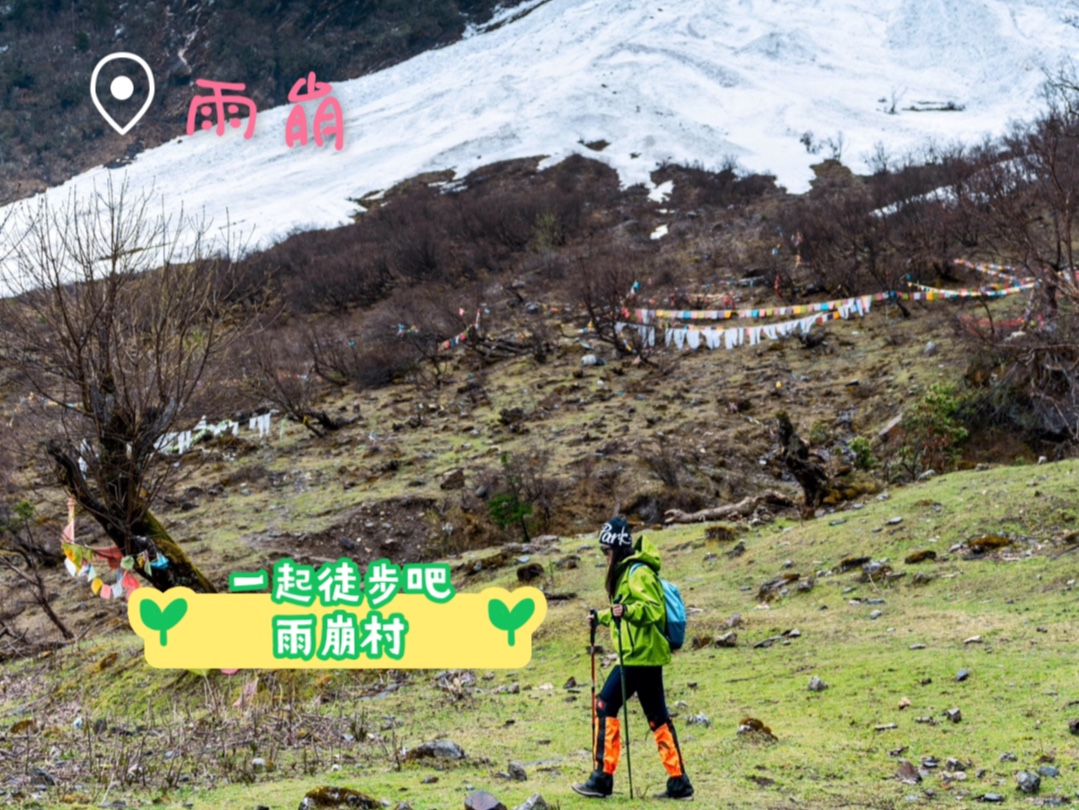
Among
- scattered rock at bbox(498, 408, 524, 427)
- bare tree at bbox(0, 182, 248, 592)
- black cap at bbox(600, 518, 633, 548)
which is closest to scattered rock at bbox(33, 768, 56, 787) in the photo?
black cap at bbox(600, 518, 633, 548)

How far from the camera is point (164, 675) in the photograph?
9.90 metres

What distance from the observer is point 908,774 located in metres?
5.20

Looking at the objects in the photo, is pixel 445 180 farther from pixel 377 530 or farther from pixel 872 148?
pixel 377 530

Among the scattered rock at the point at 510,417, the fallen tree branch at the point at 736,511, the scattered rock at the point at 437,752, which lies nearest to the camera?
the scattered rock at the point at 437,752

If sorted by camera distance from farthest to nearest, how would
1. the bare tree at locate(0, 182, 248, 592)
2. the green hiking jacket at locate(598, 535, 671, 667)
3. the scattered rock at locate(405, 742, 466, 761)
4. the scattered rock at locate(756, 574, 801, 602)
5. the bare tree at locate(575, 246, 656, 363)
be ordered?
1. the bare tree at locate(575, 246, 656, 363)
2. the scattered rock at locate(756, 574, 801, 602)
3. the bare tree at locate(0, 182, 248, 592)
4. the scattered rock at locate(405, 742, 466, 761)
5. the green hiking jacket at locate(598, 535, 671, 667)

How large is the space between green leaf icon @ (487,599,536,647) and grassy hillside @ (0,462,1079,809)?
0.61 meters

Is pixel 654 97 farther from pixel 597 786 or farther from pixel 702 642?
pixel 597 786

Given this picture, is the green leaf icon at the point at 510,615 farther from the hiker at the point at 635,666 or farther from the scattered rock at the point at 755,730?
the hiker at the point at 635,666

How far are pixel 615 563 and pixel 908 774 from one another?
1.74m

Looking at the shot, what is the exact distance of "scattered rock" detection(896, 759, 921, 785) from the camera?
5.15 metres

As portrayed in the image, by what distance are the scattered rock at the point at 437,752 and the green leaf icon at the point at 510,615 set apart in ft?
4.05

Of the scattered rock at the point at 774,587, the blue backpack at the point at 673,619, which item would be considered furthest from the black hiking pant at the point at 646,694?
the scattered rock at the point at 774,587

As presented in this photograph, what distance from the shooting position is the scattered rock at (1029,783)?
475cm

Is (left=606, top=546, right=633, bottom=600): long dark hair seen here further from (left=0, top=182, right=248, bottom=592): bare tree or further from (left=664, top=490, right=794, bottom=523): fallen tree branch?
(left=664, top=490, right=794, bottom=523): fallen tree branch
